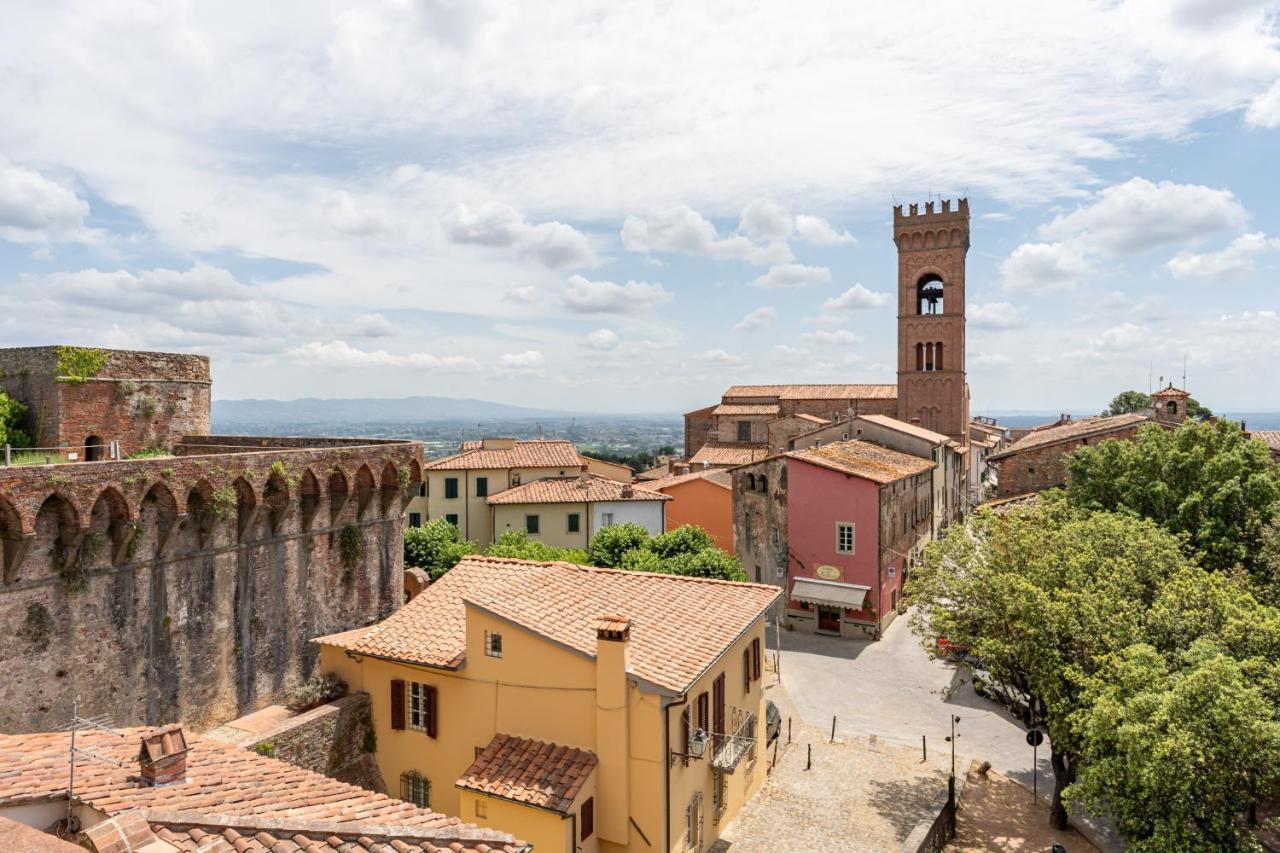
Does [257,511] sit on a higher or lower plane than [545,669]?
higher

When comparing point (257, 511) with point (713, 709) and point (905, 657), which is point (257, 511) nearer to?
point (713, 709)

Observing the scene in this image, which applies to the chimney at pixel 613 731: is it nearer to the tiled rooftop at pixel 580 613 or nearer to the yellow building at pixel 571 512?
the tiled rooftop at pixel 580 613

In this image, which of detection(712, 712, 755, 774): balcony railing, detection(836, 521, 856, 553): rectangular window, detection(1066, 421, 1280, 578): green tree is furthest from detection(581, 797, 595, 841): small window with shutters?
detection(836, 521, 856, 553): rectangular window

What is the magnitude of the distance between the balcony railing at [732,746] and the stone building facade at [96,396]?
17.8 metres

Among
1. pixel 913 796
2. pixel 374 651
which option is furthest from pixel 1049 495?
pixel 374 651

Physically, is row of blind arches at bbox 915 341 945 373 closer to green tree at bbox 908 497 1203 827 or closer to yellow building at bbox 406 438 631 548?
yellow building at bbox 406 438 631 548

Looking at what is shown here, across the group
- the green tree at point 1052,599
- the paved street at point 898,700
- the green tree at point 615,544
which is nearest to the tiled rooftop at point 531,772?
the green tree at point 1052,599

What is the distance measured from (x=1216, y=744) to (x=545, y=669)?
13251 millimetres

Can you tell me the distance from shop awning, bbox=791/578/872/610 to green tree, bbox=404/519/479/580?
16937 mm

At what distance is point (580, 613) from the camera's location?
19.2 metres

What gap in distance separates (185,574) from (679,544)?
2303cm

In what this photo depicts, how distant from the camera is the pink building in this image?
3816cm

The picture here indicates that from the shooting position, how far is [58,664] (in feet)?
50.6

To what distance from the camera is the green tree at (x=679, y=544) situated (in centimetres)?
3684
